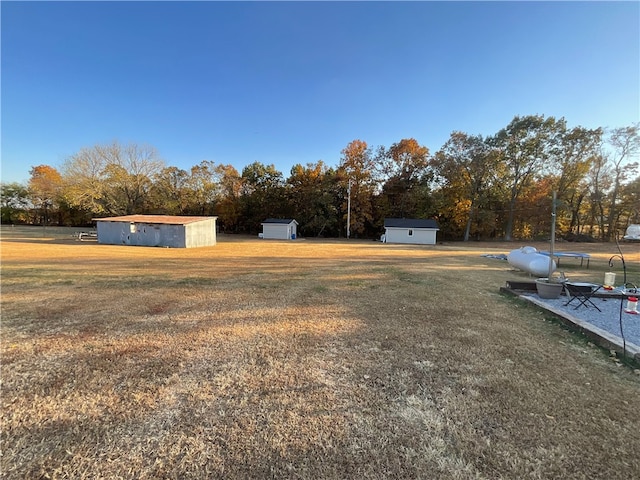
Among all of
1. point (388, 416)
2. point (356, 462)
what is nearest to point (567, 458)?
point (388, 416)

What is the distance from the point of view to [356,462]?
5.79ft

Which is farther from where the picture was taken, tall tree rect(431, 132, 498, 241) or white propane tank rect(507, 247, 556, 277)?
tall tree rect(431, 132, 498, 241)

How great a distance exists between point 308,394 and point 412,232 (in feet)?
85.7

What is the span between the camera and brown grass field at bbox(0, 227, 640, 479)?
5.81ft

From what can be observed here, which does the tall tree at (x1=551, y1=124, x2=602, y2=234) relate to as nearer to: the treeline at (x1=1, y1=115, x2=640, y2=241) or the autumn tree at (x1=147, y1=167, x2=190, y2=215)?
the treeline at (x1=1, y1=115, x2=640, y2=241)

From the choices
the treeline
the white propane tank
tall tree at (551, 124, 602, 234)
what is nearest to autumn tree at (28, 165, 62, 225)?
the treeline

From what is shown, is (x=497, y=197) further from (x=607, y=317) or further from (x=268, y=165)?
Answer: (x=607, y=317)

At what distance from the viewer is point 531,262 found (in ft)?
26.6

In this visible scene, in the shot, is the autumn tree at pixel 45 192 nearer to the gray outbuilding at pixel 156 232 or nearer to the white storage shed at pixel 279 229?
the gray outbuilding at pixel 156 232

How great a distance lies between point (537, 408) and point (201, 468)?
2632mm

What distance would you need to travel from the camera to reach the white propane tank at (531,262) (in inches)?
307

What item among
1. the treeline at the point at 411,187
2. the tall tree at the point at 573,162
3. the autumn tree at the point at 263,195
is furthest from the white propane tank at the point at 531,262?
the autumn tree at the point at 263,195

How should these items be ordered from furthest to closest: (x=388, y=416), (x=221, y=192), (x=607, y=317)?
(x=221, y=192) → (x=607, y=317) → (x=388, y=416)

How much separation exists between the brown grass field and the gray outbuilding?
14262 millimetres
